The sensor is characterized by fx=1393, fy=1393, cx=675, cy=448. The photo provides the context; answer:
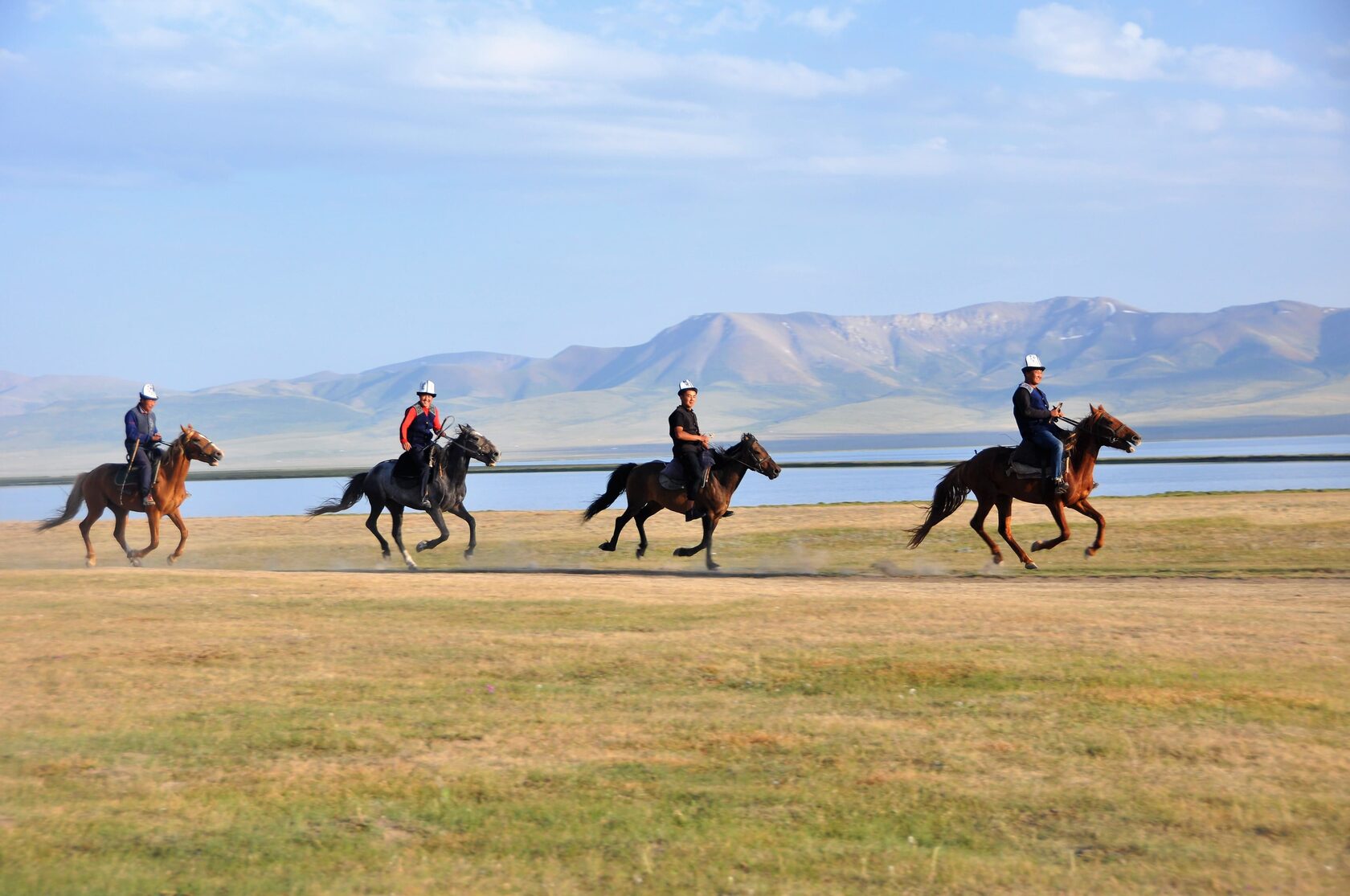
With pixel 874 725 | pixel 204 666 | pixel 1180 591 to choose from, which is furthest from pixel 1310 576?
pixel 204 666

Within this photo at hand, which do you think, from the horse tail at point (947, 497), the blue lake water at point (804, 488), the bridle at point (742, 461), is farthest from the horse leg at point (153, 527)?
the blue lake water at point (804, 488)

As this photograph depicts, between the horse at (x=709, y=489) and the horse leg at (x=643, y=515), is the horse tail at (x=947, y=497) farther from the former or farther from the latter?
the horse leg at (x=643, y=515)

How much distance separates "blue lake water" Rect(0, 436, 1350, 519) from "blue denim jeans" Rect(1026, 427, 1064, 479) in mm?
22072

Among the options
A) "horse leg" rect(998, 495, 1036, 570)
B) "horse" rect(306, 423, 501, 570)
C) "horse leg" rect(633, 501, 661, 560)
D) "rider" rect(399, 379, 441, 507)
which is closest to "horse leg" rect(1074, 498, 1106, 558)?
"horse leg" rect(998, 495, 1036, 570)

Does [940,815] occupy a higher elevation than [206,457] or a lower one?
lower

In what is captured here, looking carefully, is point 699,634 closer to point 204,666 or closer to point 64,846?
point 204,666

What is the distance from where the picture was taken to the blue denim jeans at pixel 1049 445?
22984 millimetres

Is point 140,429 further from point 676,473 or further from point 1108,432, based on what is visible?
point 1108,432

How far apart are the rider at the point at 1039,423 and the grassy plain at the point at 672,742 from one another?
5.16 meters

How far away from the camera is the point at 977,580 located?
69.9 ft

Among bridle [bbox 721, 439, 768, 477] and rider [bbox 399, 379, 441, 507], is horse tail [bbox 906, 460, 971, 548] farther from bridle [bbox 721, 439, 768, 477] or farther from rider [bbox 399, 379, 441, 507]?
rider [bbox 399, 379, 441, 507]

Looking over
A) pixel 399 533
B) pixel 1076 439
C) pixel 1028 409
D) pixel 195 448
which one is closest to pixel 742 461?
pixel 1028 409

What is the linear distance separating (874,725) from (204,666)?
6.13 metres

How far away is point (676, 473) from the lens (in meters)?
24.9
